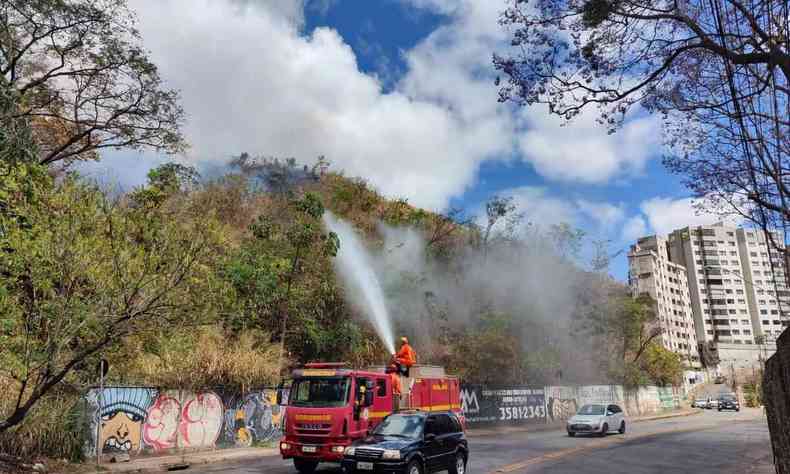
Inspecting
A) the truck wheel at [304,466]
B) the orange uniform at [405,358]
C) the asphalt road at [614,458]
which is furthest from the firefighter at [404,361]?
the truck wheel at [304,466]

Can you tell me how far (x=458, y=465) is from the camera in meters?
12.5

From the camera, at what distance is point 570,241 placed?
4519 centimetres

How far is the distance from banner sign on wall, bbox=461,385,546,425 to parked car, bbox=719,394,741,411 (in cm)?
3039

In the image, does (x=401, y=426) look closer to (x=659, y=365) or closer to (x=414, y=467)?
(x=414, y=467)

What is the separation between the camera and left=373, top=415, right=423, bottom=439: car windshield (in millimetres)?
11562

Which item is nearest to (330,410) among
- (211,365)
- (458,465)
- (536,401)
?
(458,465)

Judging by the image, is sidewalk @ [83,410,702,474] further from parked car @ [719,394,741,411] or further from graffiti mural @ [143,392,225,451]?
parked car @ [719,394,741,411]

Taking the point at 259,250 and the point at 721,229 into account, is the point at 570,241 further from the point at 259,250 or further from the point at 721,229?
the point at 721,229

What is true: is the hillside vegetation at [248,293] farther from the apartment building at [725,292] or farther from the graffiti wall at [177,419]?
the apartment building at [725,292]

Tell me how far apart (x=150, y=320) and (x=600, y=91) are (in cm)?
989

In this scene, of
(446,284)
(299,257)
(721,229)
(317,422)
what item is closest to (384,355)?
(299,257)

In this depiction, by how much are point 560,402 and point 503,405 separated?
25.2 feet

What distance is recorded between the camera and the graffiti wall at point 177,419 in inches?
651

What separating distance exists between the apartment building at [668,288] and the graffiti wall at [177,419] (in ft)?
323
